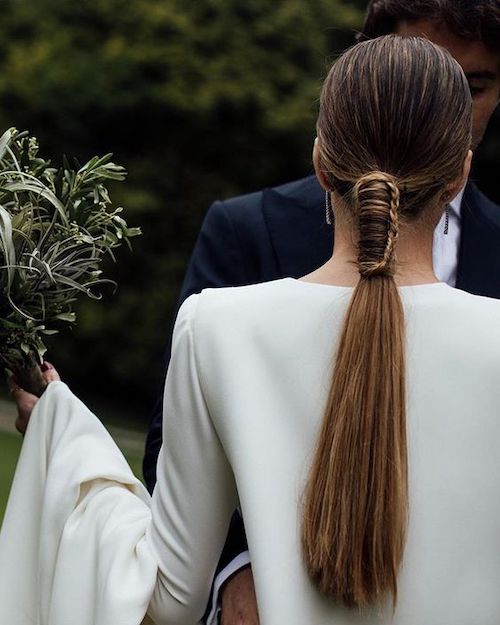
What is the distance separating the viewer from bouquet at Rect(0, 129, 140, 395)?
2979 mm

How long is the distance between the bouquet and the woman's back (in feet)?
1.95

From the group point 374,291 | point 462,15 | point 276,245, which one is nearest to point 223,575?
point 374,291

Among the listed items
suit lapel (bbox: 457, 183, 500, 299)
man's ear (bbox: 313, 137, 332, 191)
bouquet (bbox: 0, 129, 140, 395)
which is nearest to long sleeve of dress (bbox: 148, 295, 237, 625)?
man's ear (bbox: 313, 137, 332, 191)

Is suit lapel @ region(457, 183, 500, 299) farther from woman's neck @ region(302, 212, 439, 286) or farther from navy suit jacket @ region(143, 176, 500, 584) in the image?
woman's neck @ region(302, 212, 439, 286)

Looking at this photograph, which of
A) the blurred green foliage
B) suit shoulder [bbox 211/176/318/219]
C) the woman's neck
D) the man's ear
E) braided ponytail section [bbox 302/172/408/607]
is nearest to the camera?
braided ponytail section [bbox 302/172/408/607]

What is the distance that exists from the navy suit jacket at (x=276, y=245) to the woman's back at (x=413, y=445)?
854 mm

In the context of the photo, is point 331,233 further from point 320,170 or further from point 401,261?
point 401,261

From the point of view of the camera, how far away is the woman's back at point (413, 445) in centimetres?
248

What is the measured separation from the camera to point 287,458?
2.52m

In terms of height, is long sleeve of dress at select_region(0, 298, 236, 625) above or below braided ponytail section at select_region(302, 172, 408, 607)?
below

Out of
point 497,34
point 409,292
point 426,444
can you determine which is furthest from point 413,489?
point 497,34

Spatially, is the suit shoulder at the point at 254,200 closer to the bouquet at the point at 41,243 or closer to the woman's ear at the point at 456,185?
the bouquet at the point at 41,243

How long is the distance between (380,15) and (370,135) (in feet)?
4.34

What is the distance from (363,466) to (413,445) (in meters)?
0.10
